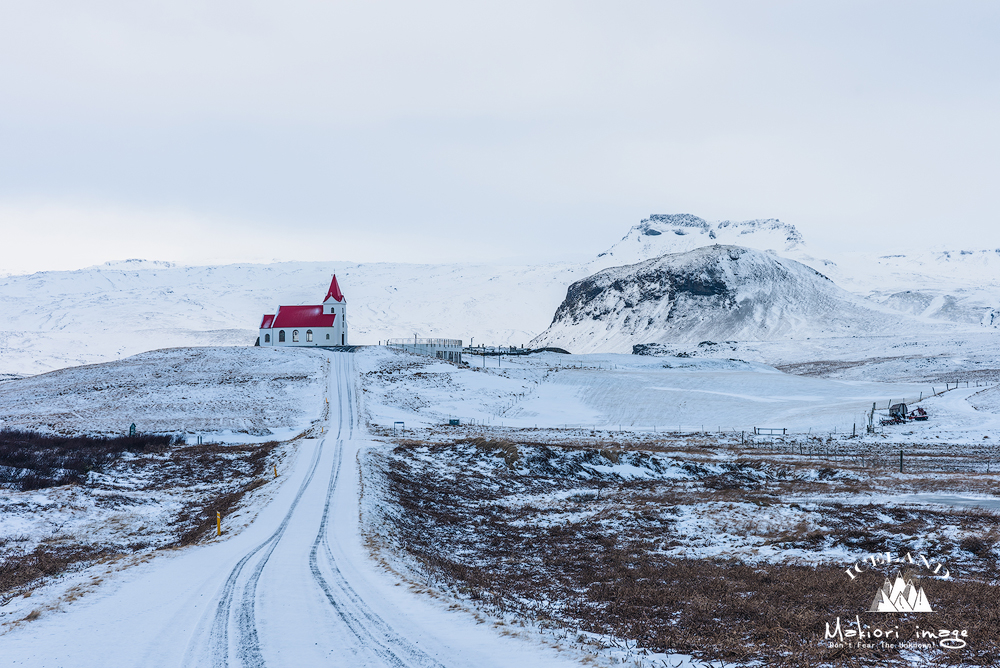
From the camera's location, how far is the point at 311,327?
332 feet

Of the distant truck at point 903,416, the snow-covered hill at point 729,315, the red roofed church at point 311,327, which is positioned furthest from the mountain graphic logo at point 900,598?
the snow-covered hill at point 729,315

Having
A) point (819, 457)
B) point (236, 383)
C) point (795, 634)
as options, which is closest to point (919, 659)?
point (795, 634)

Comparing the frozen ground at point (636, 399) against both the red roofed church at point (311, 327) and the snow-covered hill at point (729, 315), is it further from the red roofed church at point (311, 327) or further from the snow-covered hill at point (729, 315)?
the snow-covered hill at point (729, 315)

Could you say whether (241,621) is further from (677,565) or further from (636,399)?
(636,399)

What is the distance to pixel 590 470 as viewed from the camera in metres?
41.8

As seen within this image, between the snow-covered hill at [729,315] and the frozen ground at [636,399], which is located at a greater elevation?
the snow-covered hill at [729,315]

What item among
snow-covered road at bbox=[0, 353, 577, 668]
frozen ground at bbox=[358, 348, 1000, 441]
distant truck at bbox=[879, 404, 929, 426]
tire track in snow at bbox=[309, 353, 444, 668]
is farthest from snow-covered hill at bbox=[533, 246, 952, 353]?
snow-covered road at bbox=[0, 353, 577, 668]

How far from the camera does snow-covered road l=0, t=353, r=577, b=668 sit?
1193 centimetres

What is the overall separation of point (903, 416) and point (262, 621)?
193ft

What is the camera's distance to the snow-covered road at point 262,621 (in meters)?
11.9

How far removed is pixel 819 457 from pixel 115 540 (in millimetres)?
41360

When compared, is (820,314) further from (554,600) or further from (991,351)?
(554,600)

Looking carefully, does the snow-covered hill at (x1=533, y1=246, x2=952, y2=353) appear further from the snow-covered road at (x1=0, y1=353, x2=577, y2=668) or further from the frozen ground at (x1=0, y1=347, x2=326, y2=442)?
the snow-covered road at (x1=0, y1=353, x2=577, y2=668)

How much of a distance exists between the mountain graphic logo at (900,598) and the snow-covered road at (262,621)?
7.85 metres
